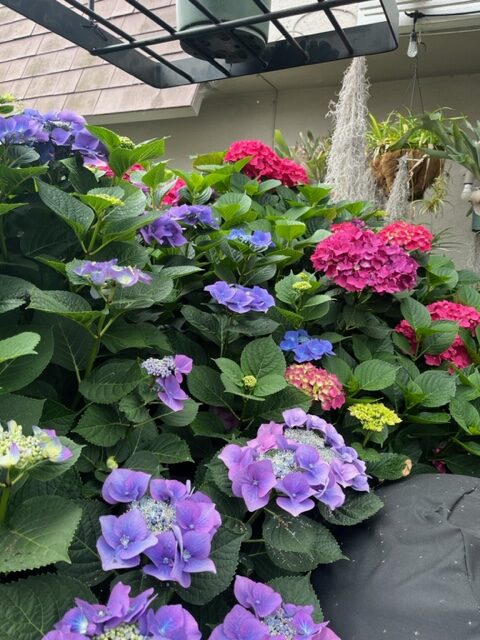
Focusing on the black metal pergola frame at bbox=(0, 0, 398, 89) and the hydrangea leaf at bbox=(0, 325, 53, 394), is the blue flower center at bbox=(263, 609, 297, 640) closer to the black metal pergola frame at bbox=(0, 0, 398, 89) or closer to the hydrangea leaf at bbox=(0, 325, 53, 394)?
the hydrangea leaf at bbox=(0, 325, 53, 394)

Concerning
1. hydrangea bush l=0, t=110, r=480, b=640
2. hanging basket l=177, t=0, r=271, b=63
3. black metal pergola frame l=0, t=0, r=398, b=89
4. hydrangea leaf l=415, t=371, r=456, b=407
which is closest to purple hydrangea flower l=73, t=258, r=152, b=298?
hydrangea bush l=0, t=110, r=480, b=640

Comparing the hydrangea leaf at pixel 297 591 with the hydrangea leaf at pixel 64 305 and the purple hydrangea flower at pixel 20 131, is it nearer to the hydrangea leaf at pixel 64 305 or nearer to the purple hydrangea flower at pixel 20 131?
the hydrangea leaf at pixel 64 305

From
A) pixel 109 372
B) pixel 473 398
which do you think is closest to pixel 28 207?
pixel 109 372

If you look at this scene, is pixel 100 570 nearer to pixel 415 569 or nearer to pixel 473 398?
pixel 415 569

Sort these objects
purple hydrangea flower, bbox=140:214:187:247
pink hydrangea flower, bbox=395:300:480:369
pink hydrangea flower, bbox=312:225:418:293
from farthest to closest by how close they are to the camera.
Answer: pink hydrangea flower, bbox=395:300:480:369 → pink hydrangea flower, bbox=312:225:418:293 → purple hydrangea flower, bbox=140:214:187:247

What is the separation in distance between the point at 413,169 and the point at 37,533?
2.73 m

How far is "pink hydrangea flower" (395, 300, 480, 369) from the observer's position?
138cm

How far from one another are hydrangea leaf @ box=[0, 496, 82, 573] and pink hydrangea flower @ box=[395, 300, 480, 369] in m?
0.99

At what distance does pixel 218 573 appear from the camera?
65 centimetres

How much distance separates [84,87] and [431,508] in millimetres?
4049

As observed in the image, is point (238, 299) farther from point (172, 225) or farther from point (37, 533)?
point (37, 533)

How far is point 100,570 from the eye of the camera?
0.66 m

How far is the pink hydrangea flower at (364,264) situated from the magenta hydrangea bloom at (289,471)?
0.51 m

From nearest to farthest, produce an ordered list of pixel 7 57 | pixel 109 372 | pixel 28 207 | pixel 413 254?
pixel 109 372 → pixel 28 207 → pixel 413 254 → pixel 7 57
